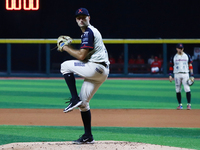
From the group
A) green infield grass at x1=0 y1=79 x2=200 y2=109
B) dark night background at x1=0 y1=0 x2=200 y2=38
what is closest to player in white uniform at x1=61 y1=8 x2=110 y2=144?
green infield grass at x1=0 y1=79 x2=200 y2=109

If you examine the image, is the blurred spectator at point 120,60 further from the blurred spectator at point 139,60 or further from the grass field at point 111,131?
the grass field at point 111,131

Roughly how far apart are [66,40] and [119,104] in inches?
274

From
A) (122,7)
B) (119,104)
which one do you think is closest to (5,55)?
(122,7)

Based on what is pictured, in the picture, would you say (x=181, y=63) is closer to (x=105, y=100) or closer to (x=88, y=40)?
(x=105, y=100)

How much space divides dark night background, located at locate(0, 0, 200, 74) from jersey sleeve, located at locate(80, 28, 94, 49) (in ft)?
65.6

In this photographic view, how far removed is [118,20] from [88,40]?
20.8 m

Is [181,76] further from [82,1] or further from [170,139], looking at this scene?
[82,1]

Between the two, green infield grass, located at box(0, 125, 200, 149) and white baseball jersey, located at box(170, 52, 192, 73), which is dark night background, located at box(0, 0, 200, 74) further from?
green infield grass, located at box(0, 125, 200, 149)

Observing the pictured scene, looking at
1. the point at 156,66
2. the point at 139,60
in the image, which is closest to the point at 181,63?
the point at 156,66

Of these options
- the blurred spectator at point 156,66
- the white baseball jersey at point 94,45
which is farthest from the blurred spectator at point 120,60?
the white baseball jersey at point 94,45

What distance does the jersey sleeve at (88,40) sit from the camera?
16.2ft

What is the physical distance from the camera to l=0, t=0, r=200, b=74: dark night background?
983 inches

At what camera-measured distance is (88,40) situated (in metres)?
4.96

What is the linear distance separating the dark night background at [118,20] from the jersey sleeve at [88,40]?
20005 millimetres
